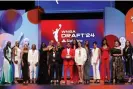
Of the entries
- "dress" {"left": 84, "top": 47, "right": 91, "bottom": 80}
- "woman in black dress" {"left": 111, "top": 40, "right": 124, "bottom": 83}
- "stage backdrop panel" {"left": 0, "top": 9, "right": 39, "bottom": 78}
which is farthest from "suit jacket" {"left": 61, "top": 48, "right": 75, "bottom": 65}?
"woman in black dress" {"left": 111, "top": 40, "right": 124, "bottom": 83}

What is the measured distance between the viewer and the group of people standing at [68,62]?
6.48 meters

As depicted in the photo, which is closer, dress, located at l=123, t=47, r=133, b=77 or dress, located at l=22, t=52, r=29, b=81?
dress, located at l=123, t=47, r=133, b=77

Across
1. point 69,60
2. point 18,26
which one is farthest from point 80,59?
point 18,26

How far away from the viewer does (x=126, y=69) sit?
6516 millimetres

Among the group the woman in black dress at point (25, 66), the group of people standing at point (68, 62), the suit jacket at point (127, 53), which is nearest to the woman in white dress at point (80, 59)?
the group of people standing at point (68, 62)

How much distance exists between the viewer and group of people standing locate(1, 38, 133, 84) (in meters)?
6.48

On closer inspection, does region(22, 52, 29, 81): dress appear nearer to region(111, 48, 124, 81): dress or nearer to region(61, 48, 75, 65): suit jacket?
region(61, 48, 75, 65): suit jacket

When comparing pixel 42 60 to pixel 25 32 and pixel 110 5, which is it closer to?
pixel 25 32

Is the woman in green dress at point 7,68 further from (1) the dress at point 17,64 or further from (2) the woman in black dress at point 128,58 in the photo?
(2) the woman in black dress at point 128,58

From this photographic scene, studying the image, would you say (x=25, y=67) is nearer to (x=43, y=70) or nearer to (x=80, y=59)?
(x=43, y=70)

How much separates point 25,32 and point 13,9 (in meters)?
0.58

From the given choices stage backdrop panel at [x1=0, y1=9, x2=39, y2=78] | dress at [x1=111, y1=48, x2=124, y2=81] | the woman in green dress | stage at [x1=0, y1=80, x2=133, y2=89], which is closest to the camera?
stage at [x1=0, y1=80, x2=133, y2=89]

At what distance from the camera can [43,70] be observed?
21.8ft

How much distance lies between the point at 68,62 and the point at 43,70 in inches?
22.3
